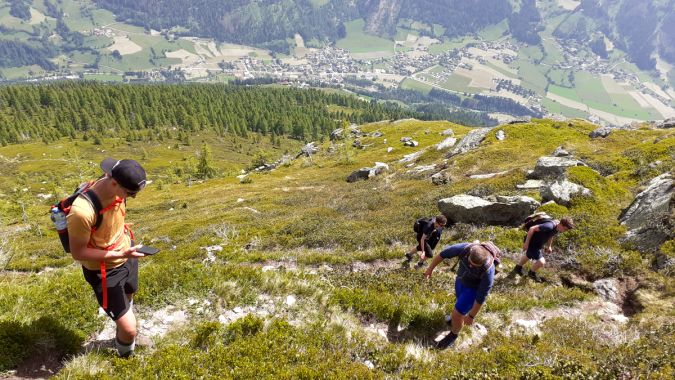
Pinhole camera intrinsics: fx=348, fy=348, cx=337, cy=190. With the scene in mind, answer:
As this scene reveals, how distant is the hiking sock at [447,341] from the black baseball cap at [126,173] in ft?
26.3

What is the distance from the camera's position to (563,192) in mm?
20078

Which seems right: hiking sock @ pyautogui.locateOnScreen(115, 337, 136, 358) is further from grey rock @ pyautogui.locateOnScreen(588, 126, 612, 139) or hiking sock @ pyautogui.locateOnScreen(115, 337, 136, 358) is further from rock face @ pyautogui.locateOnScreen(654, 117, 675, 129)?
rock face @ pyautogui.locateOnScreen(654, 117, 675, 129)

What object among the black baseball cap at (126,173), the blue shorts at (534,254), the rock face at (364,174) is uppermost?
the black baseball cap at (126,173)

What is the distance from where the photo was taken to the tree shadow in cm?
614

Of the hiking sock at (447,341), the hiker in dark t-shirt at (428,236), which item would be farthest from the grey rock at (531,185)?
the hiking sock at (447,341)

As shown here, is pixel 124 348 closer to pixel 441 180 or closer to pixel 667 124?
pixel 441 180

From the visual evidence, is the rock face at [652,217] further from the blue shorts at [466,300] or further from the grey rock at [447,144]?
the grey rock at [447,144]

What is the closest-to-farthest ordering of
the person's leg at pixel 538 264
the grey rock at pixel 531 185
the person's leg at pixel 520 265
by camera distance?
1. the person's leg at pixel 538 264
2. the person's leg at pixel 520 265
3. the grey rock at pixel 531 185

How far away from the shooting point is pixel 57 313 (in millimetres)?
7305

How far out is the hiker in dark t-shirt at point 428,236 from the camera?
1511 centimetres

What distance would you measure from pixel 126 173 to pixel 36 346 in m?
4.20

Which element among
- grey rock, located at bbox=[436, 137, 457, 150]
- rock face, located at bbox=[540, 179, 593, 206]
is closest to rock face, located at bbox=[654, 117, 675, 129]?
grey rock, located at bbox=[436, 137, 457, 150]

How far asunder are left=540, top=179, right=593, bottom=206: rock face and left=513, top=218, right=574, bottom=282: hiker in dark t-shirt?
7.24 meters

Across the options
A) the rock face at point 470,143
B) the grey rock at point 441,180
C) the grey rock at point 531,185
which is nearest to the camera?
the grey rock at point 531,185
